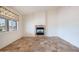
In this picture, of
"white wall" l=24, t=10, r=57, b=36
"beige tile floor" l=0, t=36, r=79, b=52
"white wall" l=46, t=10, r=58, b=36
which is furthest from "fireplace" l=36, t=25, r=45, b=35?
"beige tile floor" l=0, t=36, r=79, b=52

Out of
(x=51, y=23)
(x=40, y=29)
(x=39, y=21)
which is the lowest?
(x=40, y=29)

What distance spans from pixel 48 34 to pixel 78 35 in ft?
14.8

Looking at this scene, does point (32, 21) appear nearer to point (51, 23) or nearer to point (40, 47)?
point (51, 23)

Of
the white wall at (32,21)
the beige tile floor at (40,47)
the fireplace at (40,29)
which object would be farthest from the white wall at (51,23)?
the beige tile floor at (40,47)

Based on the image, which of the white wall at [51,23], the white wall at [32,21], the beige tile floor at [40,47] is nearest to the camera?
the beige tile floor at [40,47]

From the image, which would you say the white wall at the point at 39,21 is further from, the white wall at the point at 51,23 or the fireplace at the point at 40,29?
the fireplace at the point at 40,29

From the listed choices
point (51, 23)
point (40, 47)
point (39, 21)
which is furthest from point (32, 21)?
point (40, 47)

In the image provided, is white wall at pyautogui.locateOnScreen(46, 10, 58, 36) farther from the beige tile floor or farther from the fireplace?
the beige tile floor

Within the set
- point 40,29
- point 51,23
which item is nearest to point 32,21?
point 40,29

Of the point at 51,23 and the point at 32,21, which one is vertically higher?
the point at 32,21

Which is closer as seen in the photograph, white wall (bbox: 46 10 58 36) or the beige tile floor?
the beige tile floor

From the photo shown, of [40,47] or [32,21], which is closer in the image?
[40,47]
